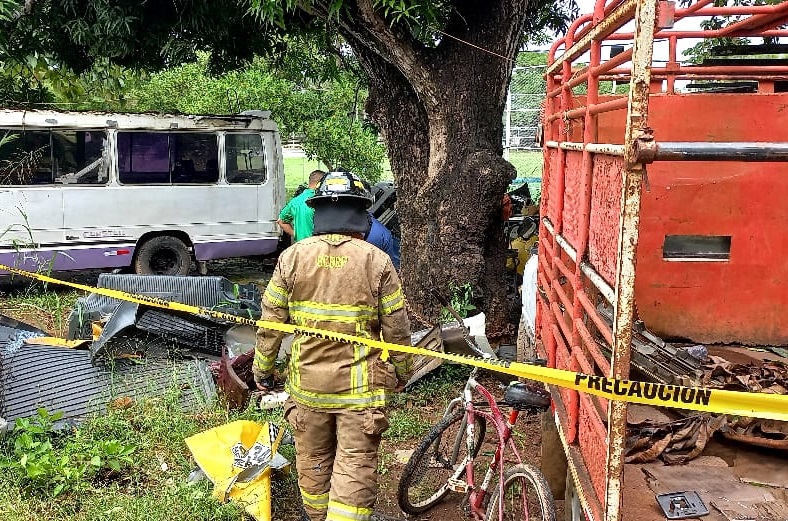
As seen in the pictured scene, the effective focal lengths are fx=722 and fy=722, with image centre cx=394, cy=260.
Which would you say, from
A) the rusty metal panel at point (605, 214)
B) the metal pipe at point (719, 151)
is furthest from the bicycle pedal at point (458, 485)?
the metal pipe at point (719, 151)

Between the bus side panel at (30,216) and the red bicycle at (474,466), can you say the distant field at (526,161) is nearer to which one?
the bus side panel at (30,216)

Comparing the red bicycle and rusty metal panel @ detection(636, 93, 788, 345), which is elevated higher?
rusty metal panel @ detection(636, 93, 788, 345)

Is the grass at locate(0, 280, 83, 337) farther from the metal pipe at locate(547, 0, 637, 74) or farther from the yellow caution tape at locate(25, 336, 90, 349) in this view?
the metal pipe at locate(547, 0, 637, 74)

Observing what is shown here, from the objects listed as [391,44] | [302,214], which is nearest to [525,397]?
[391,44]

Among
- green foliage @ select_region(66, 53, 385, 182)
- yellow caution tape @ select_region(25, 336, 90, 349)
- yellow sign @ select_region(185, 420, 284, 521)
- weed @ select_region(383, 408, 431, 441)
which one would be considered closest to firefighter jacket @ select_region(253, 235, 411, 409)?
yellow sign @ select_region(185, 420, 284, 521)

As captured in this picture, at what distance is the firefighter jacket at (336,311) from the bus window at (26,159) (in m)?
6.65

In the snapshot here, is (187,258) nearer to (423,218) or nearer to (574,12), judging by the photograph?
(423,218)

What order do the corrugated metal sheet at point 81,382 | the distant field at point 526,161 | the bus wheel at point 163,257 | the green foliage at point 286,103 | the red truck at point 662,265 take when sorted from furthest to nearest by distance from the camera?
1. the distant field at point 526,161
2. the green foliage at point 286,103
3. the bus wheel at point 163,257
4. the corrugated metal sheet at point 81,382
5. the red truck at point 662,265

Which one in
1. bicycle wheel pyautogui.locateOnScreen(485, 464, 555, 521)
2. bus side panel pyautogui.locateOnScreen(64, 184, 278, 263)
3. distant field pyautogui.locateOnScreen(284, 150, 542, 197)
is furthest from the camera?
distant field pyautogui.locateOnScreen(284, 150, 542, 197)

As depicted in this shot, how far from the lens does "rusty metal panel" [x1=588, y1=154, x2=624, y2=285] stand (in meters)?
2.29

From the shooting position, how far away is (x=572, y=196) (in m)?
3.45

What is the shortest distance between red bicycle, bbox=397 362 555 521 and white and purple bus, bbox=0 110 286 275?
6200 millimetres

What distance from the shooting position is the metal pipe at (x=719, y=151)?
1.86m

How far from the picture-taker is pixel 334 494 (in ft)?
10.3
